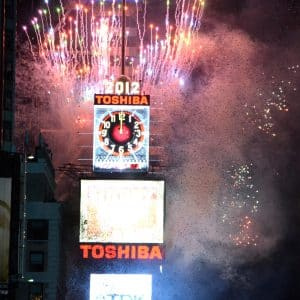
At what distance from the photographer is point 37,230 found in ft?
241

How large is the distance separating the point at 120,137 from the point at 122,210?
15.3ft

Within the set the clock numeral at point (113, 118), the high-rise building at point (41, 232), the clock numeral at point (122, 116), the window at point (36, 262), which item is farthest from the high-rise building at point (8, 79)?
the clock numeral at point (122, 116)

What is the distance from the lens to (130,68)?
101 metres

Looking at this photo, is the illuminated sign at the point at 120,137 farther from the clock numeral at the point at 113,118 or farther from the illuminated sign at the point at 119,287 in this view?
the illuminated sign at the point at 119,287

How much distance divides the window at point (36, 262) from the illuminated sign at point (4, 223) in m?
24.5

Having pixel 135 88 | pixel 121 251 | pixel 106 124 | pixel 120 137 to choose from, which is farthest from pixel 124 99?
pixel 121 251

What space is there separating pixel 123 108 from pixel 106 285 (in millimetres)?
11345

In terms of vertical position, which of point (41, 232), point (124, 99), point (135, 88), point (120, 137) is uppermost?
point (135, 88)

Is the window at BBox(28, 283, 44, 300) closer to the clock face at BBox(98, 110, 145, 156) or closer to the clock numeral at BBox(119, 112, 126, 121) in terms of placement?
the clock face at BBox(98, 110, 145, 156)

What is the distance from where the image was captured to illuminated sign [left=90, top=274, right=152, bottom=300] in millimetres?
64875

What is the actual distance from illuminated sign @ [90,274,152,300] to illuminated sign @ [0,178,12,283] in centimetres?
1787

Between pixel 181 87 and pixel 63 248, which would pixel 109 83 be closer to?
pixel 181 87

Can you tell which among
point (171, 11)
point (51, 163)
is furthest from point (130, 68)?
point (51, 163)

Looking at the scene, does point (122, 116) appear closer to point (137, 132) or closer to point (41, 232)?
point (137, 132)
